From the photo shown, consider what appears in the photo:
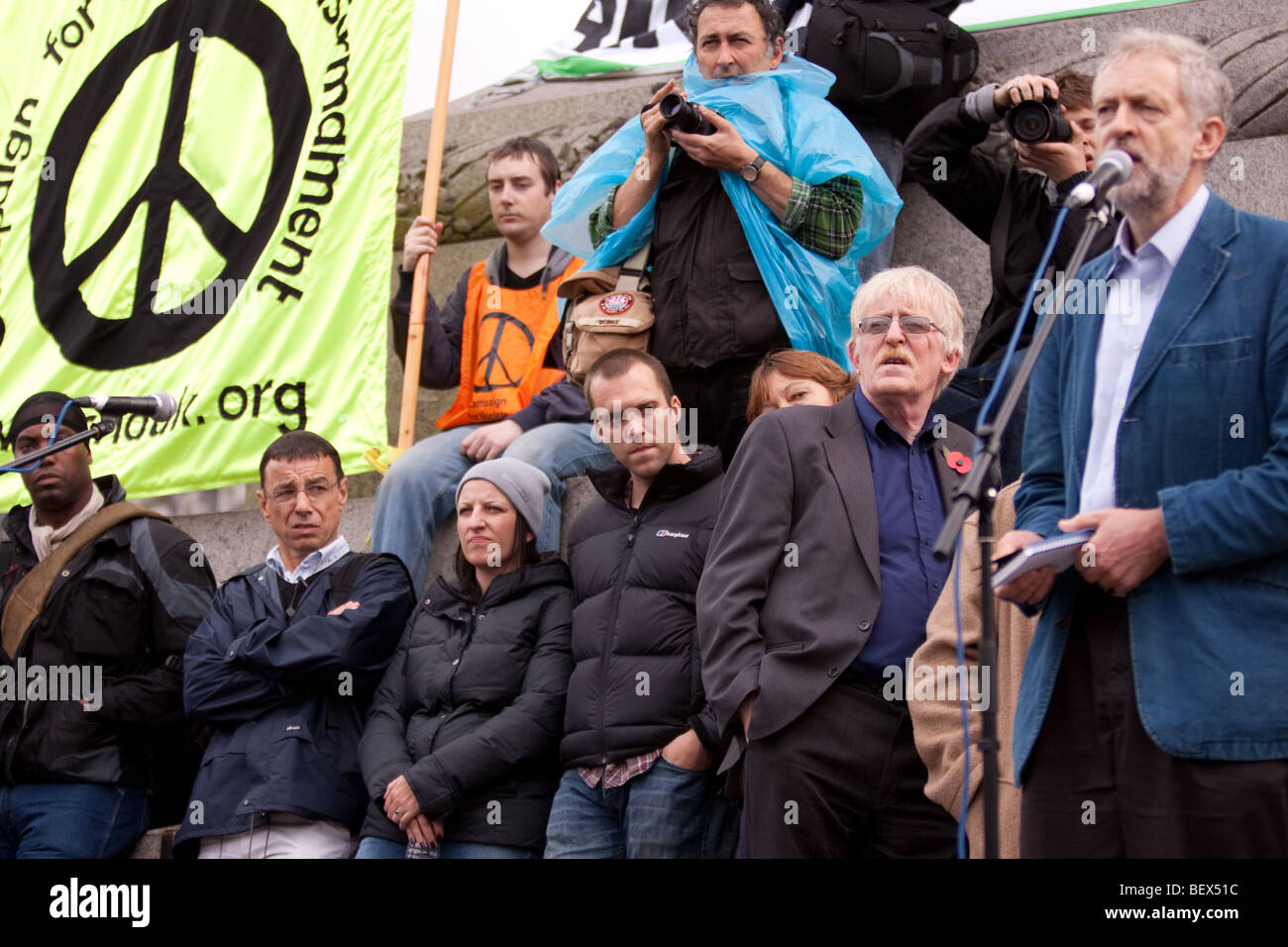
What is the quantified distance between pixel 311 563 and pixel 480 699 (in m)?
0.93

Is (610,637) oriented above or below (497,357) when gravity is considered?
below

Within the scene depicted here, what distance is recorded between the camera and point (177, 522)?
7168 mm

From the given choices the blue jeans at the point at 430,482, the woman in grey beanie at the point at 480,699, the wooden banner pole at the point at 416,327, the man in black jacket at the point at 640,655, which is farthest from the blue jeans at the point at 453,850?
the wooden banner pole at the point at 416,327

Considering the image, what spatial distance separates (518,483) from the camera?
196 inches

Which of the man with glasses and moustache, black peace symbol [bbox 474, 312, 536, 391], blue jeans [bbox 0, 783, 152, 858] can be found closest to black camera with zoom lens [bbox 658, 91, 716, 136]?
black peace symbol [bbox 474, 312, 536, 391]

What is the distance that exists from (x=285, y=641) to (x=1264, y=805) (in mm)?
3030

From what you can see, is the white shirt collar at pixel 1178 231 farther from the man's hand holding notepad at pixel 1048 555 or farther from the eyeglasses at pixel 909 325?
the eyeglasses at pixel 909 325

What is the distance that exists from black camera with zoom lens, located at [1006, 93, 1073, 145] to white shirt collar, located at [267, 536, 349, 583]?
96.7 inches

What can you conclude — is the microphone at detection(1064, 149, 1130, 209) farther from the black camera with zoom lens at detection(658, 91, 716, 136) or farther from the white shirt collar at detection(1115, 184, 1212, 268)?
the black camera with zoom lens at detection(658, 91, 716, 136)

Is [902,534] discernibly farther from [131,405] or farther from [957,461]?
[131,405]

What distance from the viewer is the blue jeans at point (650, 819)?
407cm

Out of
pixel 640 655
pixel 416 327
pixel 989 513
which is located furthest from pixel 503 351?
pixel 989 513

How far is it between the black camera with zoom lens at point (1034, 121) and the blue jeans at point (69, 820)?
3398 millimetres
